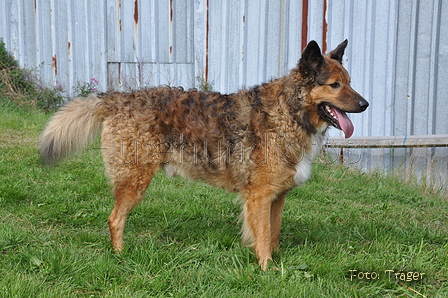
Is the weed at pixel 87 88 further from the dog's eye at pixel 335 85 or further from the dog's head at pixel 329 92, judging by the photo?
the dog's eye at pixel 335 85

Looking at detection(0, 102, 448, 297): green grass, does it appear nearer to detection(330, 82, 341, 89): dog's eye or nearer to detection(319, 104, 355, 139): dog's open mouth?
detection(319, 104, 355, 139): dog's open mouth

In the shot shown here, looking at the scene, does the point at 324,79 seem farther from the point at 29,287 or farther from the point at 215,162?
the point at 29,287

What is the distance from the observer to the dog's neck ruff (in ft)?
11.6

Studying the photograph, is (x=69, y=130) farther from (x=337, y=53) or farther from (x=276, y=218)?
(x=337, y=53)

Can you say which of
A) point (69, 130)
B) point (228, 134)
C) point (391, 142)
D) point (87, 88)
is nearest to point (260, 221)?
point (228, 134)

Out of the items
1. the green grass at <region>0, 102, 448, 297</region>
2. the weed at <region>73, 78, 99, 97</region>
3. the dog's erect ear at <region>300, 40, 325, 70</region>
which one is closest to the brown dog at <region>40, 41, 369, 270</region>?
the dog's erect ear at <region>300, 40, 325, 70</region>

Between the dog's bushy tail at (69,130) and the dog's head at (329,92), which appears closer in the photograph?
the dog's head at (329,92)

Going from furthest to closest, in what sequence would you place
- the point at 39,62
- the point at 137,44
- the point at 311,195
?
the point at 39,62 → the point at 137,44 → the point at 311,195

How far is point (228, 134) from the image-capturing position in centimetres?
365

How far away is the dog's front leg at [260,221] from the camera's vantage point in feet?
11.4

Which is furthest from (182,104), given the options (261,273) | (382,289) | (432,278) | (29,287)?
(432,278)

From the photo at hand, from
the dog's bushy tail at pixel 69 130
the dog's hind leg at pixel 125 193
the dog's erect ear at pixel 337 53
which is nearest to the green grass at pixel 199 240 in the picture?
the dog's hind leg at pixel 125 193

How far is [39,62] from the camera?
8.71 metres

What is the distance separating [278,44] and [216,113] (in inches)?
160
